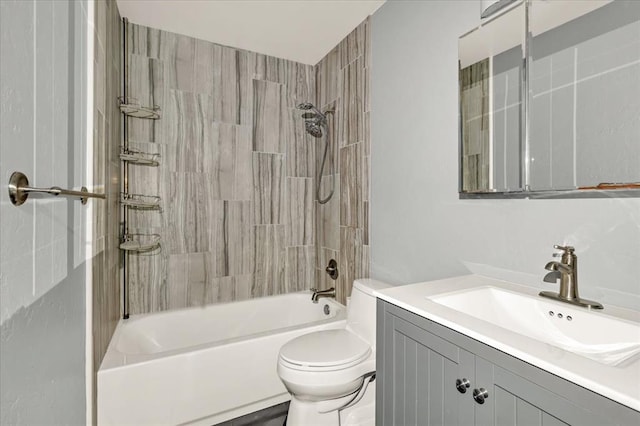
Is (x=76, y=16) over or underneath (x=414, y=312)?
over

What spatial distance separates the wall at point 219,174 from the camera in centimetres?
223

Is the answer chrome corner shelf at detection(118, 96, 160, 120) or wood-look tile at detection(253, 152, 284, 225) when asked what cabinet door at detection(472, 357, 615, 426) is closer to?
wood-look tile at detection(253, 152, 284, 225)

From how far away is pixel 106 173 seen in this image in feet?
5.29

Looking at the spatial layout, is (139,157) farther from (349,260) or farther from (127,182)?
(349,260)

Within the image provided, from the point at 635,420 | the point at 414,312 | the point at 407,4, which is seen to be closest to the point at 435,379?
the point at 414,312

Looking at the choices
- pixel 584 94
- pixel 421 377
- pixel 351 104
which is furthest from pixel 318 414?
pixel 351 104

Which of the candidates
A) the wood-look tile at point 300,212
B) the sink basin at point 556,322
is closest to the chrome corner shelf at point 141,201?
the wood-look tile at point 300,212

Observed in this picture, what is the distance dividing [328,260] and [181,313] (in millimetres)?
1172

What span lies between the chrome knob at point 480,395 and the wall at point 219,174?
2044 mm

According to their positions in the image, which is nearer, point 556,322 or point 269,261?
point 556,322

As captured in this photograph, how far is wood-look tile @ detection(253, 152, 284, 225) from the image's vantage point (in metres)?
2.59

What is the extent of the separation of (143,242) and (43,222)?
150 cm

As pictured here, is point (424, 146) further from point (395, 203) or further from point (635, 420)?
point (635, 420)

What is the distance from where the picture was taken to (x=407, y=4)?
1744 millimetres
